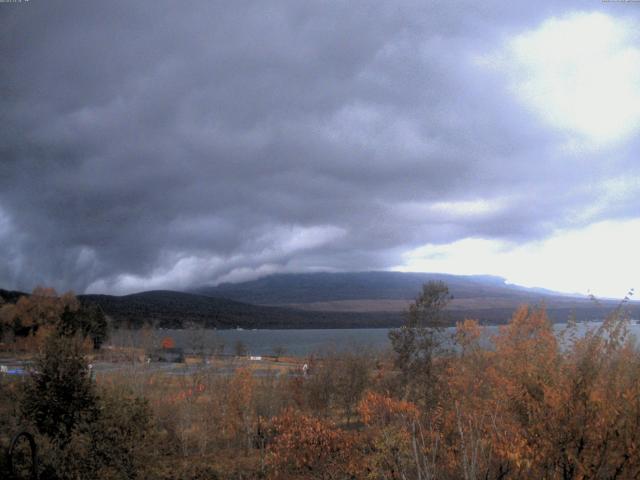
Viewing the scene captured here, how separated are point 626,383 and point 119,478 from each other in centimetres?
999

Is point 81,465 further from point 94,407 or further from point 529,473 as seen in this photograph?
point 529,473

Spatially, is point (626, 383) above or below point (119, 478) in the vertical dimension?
above

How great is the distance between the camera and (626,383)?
9.23 meters

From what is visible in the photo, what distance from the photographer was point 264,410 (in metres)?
Result: 24.6

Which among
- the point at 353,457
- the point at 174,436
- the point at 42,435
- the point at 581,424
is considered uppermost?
the point at 581,424

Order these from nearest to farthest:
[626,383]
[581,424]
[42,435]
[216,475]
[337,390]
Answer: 1. [581,424]
2. [626,383]
3. [42,435]
4. [216,475]
5. [337,390]

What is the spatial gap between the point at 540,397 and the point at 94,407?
391 inches

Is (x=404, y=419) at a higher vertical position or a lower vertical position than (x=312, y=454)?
higher

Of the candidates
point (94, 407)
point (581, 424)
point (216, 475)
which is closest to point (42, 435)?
point (94, 407)

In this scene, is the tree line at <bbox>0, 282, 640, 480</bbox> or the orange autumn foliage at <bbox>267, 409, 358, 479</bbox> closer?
the tree line at <bbox>0, 282, 640, 480</bbox>

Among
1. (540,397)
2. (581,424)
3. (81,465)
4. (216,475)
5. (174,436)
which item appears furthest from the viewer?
(174,436)

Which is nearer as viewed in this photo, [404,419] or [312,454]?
[404,419]

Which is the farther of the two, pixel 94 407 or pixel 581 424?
pixel 94 407

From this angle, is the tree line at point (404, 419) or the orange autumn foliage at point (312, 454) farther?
the orange autumn foliage at point (312, 454)
